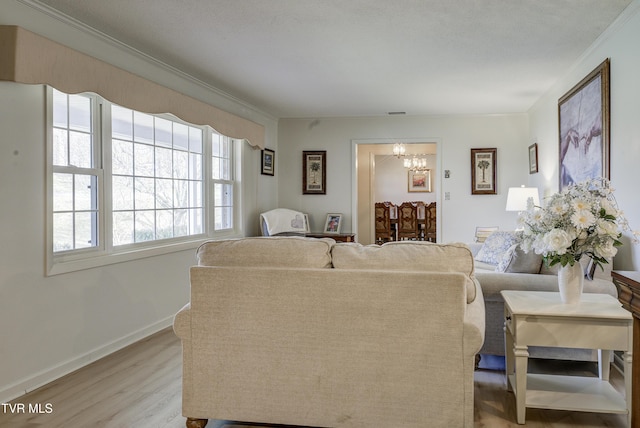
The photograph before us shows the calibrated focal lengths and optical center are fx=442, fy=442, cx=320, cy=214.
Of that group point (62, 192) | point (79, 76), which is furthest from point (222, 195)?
point (79, 76)

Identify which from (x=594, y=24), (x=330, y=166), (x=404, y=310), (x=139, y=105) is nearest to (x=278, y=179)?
(x=330, y=166)

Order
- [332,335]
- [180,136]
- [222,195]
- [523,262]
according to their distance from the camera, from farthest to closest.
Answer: [222,195] < [180,136] < [523,262] < [332,335]

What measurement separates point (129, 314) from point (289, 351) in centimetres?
206

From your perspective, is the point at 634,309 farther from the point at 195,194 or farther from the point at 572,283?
the point at 195,194

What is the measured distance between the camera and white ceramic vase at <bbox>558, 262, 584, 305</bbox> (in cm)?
219

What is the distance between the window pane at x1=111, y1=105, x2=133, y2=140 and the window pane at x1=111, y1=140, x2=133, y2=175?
0.19ft

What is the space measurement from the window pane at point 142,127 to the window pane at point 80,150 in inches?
21.9

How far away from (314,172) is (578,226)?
4716mm

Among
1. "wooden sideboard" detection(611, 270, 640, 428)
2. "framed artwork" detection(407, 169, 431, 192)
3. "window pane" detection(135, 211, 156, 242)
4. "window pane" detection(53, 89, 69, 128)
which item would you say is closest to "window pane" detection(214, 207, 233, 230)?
"window pane" detection(135, 211, 156, 242)

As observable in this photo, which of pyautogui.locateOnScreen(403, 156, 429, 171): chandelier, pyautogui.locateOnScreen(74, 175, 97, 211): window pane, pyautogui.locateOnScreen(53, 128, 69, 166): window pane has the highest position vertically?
pyautogui.locateOnScreen(403, 156, 429, 171): chandelier

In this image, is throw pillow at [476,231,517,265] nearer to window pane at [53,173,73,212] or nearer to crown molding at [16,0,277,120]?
crown molding at [16,0,277,120]

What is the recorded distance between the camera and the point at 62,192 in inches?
116

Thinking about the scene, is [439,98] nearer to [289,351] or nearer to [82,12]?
[82,12]

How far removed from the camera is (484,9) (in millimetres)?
2770
